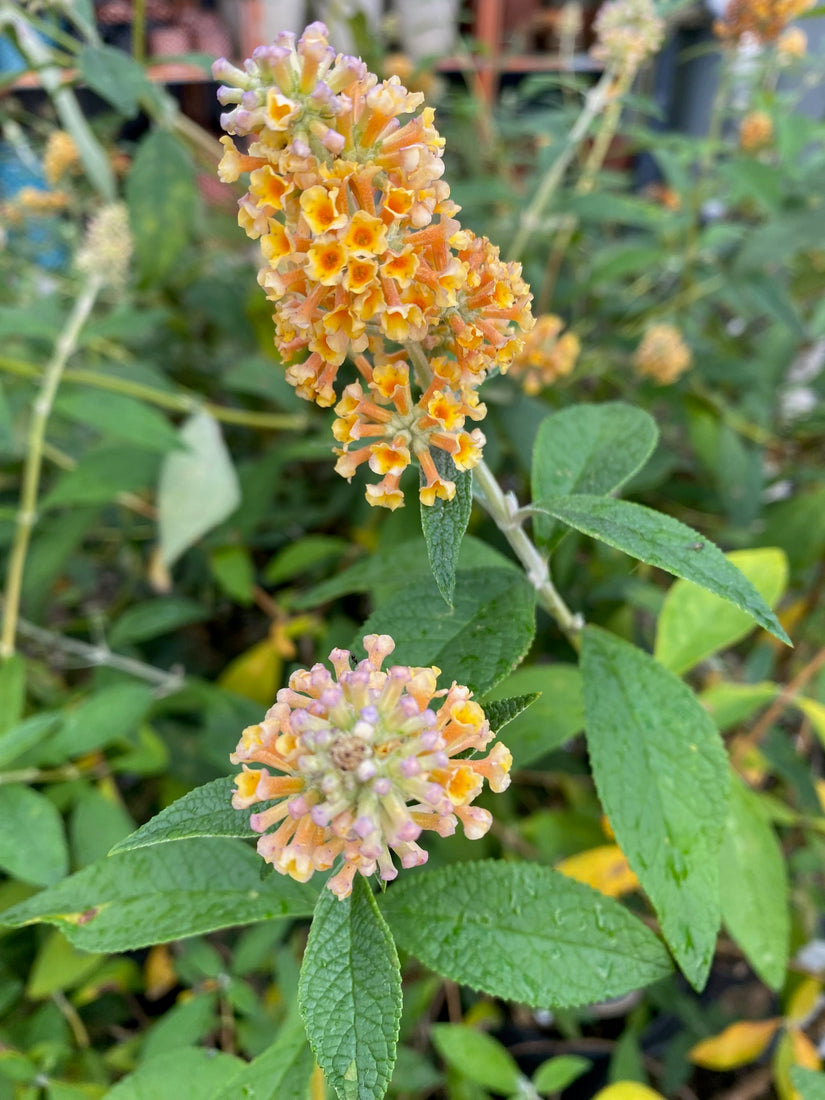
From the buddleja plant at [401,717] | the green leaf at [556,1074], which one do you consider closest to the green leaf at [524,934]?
the buddleja plant at [401,717]

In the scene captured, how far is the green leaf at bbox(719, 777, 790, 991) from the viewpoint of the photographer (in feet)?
2.19

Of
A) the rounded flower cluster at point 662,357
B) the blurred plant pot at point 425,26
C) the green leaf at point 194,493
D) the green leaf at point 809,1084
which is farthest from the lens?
the blurred plant pot at point 425,26

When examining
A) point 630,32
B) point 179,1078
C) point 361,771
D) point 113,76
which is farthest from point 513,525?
point 630,32

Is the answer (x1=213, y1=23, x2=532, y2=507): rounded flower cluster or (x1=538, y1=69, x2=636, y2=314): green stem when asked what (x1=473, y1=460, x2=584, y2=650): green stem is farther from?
(x1=538, y1=69, x2=636, y2=314): green stem

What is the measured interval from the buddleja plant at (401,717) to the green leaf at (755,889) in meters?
0.21

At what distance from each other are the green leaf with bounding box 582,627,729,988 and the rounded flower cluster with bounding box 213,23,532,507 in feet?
0.77

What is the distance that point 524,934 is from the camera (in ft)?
1.59

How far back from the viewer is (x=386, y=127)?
400mm

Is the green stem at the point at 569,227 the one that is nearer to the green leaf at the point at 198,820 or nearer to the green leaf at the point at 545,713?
the green leaf at the point at 545,713

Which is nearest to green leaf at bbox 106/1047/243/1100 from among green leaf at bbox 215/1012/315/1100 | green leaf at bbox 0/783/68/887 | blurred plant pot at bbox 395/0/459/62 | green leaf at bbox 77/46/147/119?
green leaf at bbox 215/1012/315/1100

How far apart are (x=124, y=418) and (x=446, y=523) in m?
0.67

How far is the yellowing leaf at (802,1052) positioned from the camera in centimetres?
94

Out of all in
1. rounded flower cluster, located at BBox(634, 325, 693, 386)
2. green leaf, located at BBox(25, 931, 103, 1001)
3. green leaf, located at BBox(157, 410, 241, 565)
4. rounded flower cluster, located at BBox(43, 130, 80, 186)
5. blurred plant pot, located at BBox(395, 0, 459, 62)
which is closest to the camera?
green leaf, located at BBox(25, 931, 103, 1001)

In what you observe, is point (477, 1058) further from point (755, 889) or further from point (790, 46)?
point (790, 46)
